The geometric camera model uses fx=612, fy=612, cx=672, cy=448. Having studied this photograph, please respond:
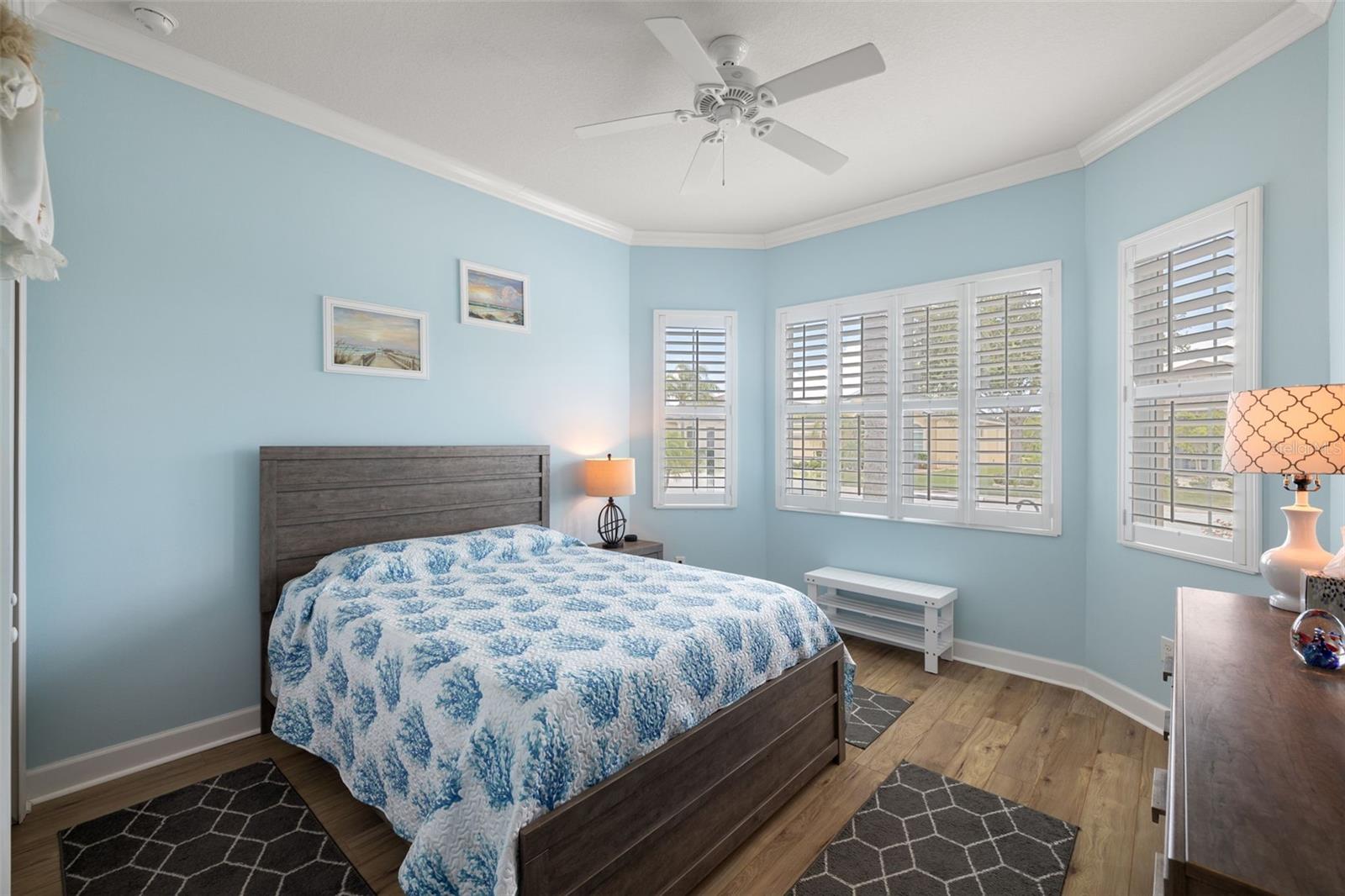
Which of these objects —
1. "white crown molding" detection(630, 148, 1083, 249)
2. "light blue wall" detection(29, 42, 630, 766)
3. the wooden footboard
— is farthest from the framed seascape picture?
the wooden footboard

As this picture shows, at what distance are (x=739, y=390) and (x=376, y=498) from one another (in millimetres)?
2614

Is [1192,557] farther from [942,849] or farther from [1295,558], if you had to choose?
[942,849]

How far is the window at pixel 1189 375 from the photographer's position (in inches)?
95.4

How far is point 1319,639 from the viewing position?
52.1 inches

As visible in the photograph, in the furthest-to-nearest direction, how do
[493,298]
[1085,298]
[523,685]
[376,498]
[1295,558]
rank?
[493,298] → [1085,298] → [376,498] → [1295,558] → [523,685]

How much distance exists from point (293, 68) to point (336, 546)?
6.92ft

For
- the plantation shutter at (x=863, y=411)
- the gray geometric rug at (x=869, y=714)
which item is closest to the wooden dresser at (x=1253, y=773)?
the gray geometric rug at (x=869, y=714)

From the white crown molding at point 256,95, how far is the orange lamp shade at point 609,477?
170 cm

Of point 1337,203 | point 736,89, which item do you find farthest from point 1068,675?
point 736,89

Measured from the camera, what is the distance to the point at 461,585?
260cm

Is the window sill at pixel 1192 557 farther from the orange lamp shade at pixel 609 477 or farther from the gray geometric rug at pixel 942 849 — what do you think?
the orange lamp shade at pixel 609 477

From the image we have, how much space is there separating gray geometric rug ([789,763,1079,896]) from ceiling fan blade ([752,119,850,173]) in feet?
8.45

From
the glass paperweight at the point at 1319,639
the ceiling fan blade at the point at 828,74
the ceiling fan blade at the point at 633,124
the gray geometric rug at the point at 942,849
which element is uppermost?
the ceiling fan blade at the point at 633,124

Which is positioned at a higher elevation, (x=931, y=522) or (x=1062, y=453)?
(x=1062, y=453)
